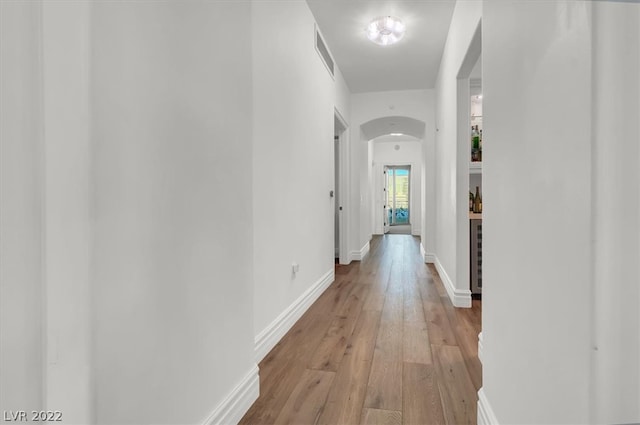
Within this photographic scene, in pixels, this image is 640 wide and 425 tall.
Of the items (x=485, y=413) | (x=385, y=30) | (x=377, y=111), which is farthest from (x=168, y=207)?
(x=377, y=111)

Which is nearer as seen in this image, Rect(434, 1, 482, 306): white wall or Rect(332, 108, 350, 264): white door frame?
Rect(434, 1, 482, 306): white wall

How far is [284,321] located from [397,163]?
359 inches

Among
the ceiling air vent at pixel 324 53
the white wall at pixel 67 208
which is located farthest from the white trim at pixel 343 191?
the white wall at pixel 67 208

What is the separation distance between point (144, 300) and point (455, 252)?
294cm

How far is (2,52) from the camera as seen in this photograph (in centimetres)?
66

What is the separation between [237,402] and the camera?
4.93 ft

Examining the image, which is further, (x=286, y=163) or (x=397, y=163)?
(x=397, y=163)

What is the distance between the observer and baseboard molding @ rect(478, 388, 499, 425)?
1.30 m

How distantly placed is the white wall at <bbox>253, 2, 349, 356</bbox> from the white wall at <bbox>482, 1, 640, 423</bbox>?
1.35 meters

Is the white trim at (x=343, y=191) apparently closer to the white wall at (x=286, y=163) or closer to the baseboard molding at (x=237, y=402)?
the white wall at (x=286, y=163)

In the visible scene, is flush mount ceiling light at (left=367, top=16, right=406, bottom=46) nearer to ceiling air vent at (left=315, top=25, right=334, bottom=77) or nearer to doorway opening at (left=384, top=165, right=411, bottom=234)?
ceiling air vent at (left=315, top=25, right=334, bottom=77)

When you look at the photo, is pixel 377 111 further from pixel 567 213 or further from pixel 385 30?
pixel 567 213

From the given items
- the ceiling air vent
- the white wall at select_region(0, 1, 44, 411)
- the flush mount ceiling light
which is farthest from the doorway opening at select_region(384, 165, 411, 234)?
the white wall at select_region(0, 1, 44, 411)

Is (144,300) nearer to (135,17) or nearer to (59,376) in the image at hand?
(59,376)
